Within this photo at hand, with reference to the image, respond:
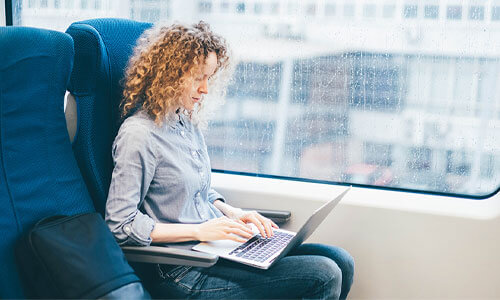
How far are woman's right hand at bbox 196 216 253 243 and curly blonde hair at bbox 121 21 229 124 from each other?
1.11 feet

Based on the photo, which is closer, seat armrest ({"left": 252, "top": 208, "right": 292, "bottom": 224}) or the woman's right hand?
the woman's right hand

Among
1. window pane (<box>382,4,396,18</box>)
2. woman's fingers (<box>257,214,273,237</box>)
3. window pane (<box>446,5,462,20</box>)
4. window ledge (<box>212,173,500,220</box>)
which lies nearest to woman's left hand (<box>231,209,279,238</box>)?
woman's fingers (<box>257,214,273,237</box>)

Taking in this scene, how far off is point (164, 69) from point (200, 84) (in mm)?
121

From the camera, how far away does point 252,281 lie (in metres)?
1.43

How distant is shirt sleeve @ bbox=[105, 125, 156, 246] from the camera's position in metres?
1.38

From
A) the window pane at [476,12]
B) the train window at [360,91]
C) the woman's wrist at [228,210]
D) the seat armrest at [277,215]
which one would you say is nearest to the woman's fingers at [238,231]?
the woman's wrist at [228,210]

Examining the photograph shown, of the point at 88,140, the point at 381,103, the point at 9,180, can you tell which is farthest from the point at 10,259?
the point at 381,103

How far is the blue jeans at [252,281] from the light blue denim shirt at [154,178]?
16 centimetres

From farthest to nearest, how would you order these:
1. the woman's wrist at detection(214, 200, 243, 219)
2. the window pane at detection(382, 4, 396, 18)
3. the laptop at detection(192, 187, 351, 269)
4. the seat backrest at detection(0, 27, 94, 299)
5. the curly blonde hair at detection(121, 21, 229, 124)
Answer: the window pane at detection(382, 4, 396, 18) → the woman's wrist at detection(214, 200, 243, 219) → the curly blonde hair at detection(121, 21, 229, 124) → the laptop at detection(192, 187, 351, 269) → the seat backrest at detection(0, 27, 94, 299)

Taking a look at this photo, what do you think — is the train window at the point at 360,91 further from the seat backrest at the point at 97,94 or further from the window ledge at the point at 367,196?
the seat backrest at the point at 97,94

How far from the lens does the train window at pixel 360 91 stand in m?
1.82

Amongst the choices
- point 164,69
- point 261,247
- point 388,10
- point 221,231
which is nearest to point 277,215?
point 261,247

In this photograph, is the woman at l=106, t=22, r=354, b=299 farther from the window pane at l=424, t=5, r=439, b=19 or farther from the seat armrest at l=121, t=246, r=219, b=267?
the window pane at l=424, t=5, r=439, b=19

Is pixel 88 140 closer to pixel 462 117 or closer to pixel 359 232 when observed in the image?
pixel 359 232
